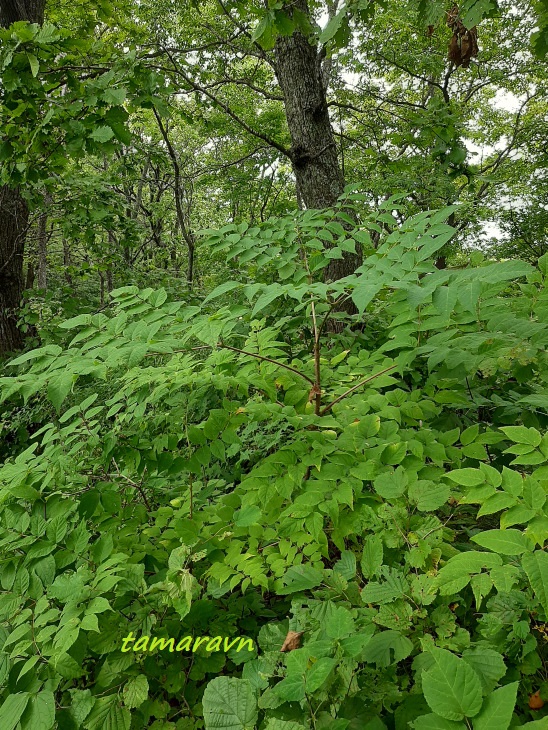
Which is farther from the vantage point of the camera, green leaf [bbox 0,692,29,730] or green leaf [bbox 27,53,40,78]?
green leaf [bbox 27,53,40,78]

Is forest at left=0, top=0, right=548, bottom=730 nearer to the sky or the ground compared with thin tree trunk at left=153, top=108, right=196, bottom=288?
nearer to the ground

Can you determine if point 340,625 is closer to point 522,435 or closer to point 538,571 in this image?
point 538,571

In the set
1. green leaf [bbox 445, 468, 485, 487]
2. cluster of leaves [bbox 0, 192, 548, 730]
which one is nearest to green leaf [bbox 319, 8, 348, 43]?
cluster of leaves [bbox 0, 192, 548, 730]

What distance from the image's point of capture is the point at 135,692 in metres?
1.22

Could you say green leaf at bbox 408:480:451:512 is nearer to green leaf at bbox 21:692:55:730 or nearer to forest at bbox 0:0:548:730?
forest at bbox 0:0:548:730

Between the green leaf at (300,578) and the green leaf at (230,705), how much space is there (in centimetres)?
31

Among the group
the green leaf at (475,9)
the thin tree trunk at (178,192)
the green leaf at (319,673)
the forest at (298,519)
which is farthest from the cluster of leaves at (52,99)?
the thin tree trunk at (178,192)

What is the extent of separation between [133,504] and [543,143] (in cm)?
1536

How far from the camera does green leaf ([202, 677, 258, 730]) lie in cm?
98

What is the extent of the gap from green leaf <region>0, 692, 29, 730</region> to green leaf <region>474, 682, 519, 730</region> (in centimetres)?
109

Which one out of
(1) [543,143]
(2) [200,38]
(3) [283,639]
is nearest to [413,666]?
(3) [283,639]

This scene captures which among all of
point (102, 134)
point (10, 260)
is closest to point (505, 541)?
point (102, 134)

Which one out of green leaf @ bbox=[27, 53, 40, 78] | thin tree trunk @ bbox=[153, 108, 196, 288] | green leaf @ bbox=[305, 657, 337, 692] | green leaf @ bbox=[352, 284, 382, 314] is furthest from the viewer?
thin tree trunk @ bbox=[153, 108, 196, 288]

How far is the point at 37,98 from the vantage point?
2.95m
